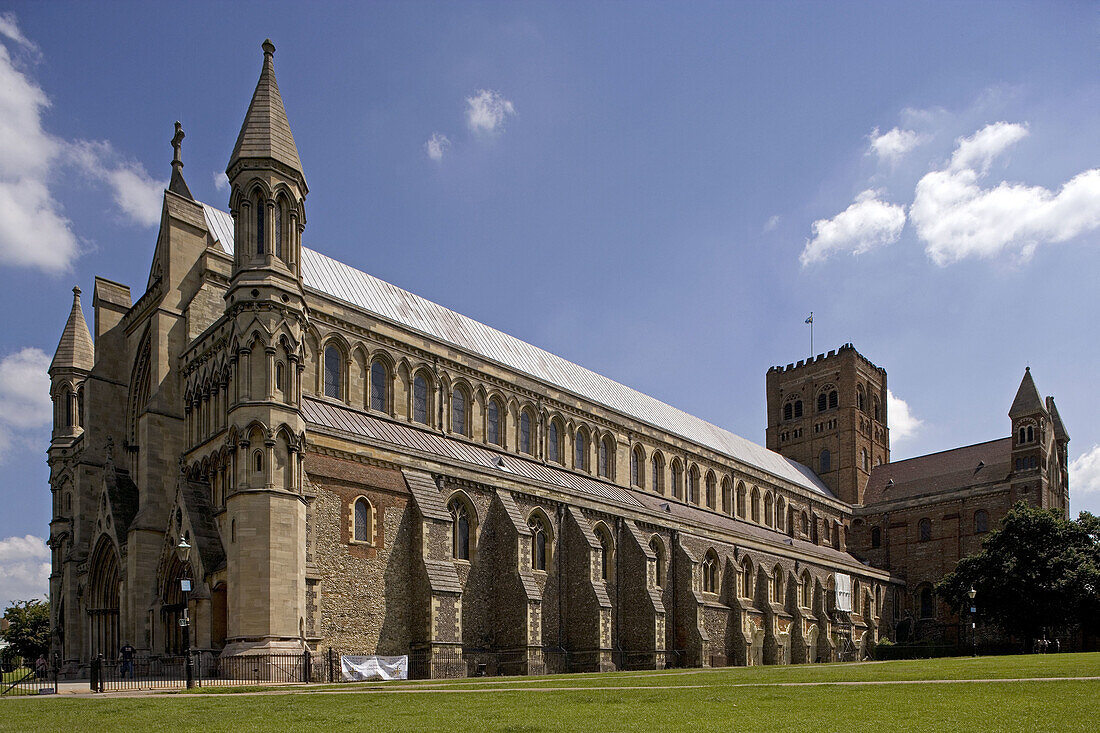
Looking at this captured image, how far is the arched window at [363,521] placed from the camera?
34.8 meters

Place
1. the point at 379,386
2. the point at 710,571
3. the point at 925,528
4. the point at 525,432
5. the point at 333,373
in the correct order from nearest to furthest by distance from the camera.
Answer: the point at 333,373
the point at 379,386
the point at 525,432
the point at 710,571
the point at 925,528

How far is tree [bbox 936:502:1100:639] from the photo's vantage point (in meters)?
54.7

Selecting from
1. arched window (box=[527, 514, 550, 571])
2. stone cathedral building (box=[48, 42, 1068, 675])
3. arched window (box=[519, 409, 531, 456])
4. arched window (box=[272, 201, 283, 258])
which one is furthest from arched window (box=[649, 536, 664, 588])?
arched window (box=[272, 201, 283, 258])

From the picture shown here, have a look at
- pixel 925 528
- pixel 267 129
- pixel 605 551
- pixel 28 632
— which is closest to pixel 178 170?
pixel 267 129

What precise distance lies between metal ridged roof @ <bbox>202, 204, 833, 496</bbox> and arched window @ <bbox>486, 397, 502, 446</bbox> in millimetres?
2344

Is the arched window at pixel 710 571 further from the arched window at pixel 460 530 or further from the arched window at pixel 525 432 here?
the arched window at pixel 460 530

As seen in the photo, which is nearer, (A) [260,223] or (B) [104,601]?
(A) [260,223]

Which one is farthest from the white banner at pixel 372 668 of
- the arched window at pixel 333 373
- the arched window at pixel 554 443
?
→ the arched window at pixel 554 443

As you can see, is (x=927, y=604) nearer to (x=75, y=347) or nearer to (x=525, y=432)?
(x=525, y=432)

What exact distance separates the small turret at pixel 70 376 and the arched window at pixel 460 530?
22.5 metres

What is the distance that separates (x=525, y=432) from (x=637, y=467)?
1082 centimetres

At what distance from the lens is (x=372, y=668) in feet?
106

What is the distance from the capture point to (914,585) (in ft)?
245

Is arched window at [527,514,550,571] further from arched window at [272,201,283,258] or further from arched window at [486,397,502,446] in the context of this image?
arched window at [272,201,283,258]
